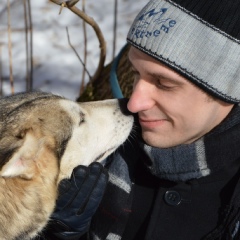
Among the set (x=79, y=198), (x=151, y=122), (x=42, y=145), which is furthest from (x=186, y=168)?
(x=42, y=145)

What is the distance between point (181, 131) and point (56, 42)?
11.6 feet

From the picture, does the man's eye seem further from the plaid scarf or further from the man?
the plaid scarf

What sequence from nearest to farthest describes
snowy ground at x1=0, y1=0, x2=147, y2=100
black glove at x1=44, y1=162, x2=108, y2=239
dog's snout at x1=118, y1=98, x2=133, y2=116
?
black glove at x1=44, y1=162, x2=108, y2=239 → dog's snout at x1=118, y1=98, x2=133, y2=116 → snowy ground at x1=0, y1=0, x2=147, y2=100

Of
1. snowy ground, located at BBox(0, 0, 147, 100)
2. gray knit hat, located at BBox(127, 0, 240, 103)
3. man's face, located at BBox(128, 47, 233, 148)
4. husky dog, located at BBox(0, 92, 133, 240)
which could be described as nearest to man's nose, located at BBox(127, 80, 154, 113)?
man's face, located at BBox(128, 47, 233, 148)

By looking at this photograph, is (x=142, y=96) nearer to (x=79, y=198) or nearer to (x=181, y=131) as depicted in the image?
(x=181, y=131)

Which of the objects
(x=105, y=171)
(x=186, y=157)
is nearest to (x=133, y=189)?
(x=105, y=171)

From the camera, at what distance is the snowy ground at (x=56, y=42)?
5371 millimetres

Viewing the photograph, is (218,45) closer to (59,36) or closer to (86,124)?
(86,124)

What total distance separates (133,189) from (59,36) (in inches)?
137

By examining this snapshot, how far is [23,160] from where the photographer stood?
2514 mm

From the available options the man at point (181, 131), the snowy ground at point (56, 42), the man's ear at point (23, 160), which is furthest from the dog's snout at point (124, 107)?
the snowy ground at point (56, 42)

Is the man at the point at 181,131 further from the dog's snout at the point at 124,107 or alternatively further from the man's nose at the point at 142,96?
the dog's snout at the point at 124,107

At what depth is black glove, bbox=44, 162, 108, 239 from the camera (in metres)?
2.70

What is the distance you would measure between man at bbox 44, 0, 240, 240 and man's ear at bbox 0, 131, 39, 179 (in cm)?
40
